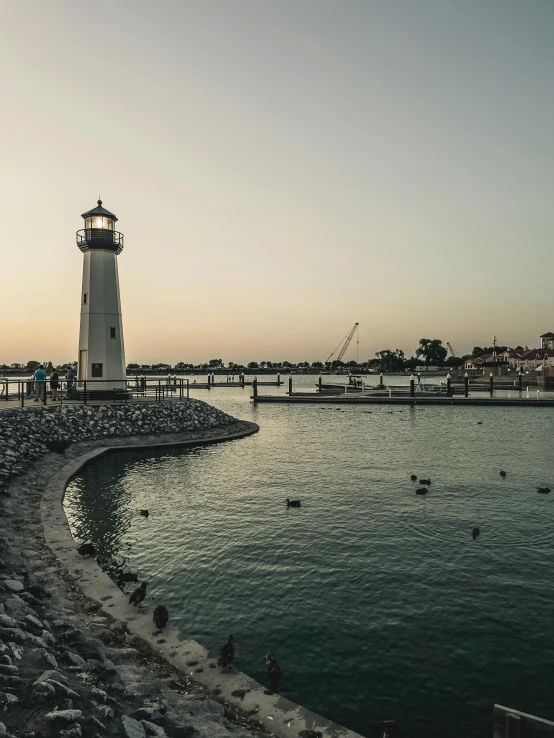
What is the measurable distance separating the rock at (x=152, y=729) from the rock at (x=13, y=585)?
4.56 m

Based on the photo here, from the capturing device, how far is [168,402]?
33000 mm

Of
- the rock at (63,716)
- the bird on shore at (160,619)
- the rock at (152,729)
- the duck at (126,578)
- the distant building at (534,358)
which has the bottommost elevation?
the duck at (126,578)

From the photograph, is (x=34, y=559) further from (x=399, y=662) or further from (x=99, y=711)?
(x=399, y=662)

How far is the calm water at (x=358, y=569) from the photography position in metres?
7.43

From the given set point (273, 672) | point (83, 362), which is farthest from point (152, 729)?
point (83, 362)

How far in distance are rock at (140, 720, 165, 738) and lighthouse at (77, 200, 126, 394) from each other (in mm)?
29202

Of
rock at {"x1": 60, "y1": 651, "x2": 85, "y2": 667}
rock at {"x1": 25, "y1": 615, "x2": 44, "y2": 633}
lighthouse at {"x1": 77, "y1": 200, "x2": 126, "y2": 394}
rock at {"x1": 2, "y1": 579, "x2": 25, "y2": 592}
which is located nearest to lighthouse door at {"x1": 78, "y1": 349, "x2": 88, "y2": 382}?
lighthouse at {"x1": 77, "y1": 200, "x2": 126, "y2": 394}

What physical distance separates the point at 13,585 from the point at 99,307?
27333mm

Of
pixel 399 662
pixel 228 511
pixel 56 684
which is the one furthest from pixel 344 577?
pixel 56 684

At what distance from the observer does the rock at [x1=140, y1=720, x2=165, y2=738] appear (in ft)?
17.2

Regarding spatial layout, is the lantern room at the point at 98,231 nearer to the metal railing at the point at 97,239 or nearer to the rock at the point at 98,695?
the metal railing at the point at 97,239

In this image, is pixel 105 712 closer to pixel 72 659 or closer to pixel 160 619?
pixel 72 659

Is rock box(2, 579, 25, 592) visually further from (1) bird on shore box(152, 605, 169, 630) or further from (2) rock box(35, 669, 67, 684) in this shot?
(2) rock box(35, 669, 67, 684)

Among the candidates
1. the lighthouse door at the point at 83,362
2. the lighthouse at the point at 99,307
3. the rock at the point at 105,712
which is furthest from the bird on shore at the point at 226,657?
the lighthouse door at the point at 83,362
